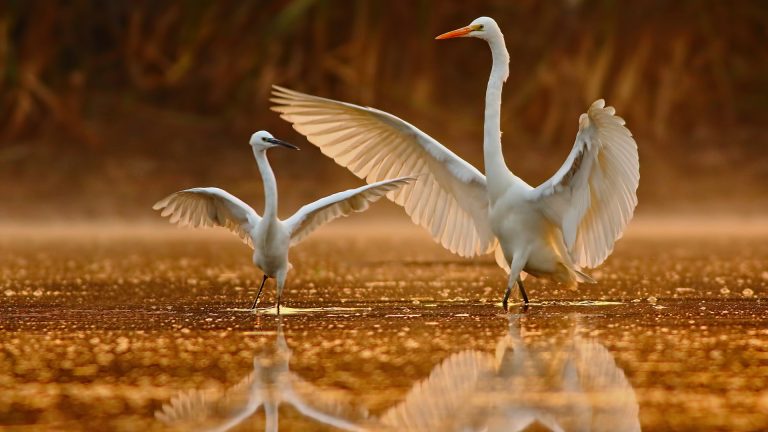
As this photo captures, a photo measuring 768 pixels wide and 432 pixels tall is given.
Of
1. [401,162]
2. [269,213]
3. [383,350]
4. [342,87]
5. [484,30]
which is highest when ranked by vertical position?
[342,87]

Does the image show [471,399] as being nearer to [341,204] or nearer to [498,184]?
[498,184]

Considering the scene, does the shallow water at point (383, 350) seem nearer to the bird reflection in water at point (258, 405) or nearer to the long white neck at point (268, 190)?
the bird reflection in water at point (258, 405)

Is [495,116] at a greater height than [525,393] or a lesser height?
greater

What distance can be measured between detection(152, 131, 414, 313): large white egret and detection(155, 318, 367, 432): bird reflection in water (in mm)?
2888

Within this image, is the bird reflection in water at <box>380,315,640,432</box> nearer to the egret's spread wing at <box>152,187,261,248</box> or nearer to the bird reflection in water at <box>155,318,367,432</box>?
the bird reflection in water at <box>155,318,367,432</box>

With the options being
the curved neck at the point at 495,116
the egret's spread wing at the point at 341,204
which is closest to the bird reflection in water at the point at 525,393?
the curved neck at the point at 495,116

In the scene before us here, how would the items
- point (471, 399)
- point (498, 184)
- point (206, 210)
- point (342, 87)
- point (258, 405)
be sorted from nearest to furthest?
point (258, 405) < point (471, 399) < point (498, 184) < point (206, 210) < point (342, 87)

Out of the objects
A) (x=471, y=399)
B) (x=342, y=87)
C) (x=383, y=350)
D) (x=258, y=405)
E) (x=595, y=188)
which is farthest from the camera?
(x=342, y=87)

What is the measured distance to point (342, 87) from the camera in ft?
61.3

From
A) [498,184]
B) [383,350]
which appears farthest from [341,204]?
[383,350]

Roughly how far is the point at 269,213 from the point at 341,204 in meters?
0.45

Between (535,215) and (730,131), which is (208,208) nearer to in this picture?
(535,215)

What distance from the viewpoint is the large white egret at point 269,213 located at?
8.70 meters

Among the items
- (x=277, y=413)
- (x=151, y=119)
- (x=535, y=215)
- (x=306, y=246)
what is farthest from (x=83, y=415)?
(x=151, y=119)
